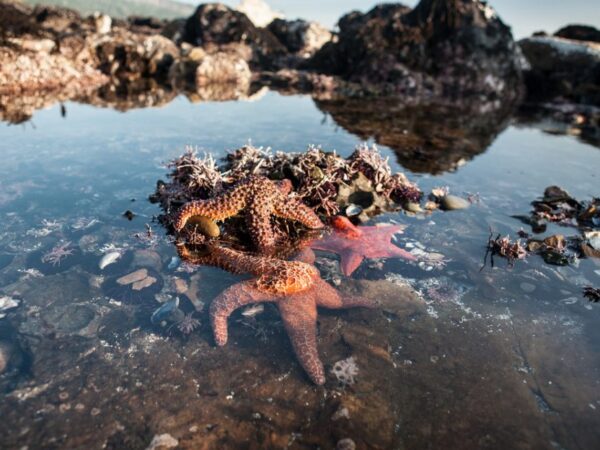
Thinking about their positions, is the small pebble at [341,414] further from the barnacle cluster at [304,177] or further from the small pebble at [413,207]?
the small pebble at [413,207]

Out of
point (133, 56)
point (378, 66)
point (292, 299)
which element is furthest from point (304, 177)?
point (378, 66)

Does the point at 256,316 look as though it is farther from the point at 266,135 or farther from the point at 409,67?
the point at 409,67

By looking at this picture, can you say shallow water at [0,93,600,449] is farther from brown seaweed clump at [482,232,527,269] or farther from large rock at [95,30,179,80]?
large rock at [95,30,179,80]

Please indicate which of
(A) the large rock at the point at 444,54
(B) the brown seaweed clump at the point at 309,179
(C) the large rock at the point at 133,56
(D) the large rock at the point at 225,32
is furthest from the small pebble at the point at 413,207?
(D) the large rock at the point at 225,32

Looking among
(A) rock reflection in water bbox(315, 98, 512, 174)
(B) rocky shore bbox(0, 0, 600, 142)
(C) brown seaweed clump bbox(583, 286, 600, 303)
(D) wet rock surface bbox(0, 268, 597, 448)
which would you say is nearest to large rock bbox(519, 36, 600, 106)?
(B) rocky shore bbox(0, 0, 600, 142)

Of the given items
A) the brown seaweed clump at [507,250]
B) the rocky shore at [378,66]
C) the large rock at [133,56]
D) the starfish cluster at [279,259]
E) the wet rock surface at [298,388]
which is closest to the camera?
the wet rock surface at [298,388]

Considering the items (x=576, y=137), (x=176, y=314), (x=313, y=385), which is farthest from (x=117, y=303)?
(x=576, y=137)
